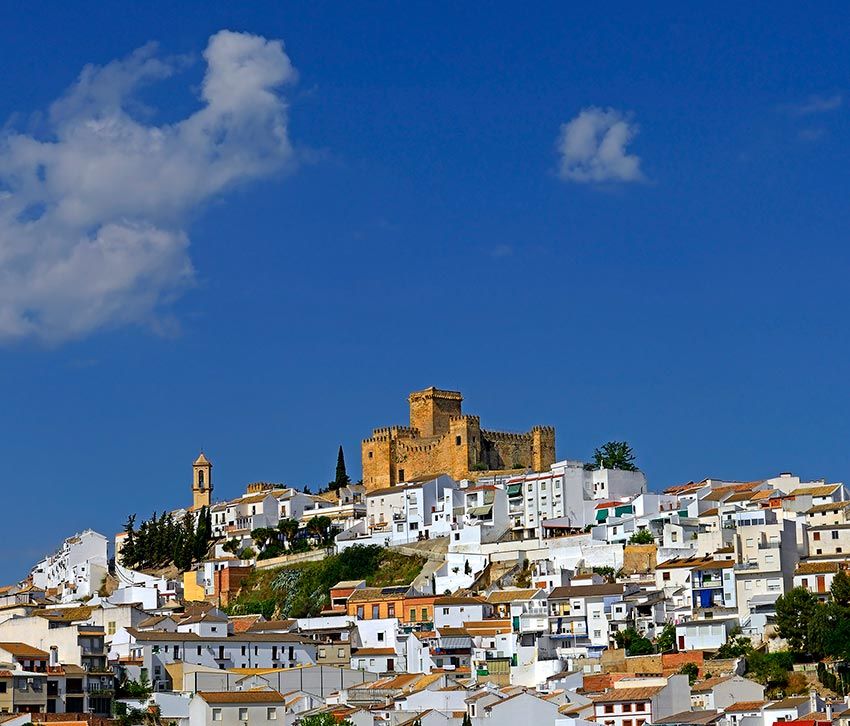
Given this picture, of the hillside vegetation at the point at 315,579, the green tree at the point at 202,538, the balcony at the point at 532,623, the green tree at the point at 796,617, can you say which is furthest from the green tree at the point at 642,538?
the green tree at the point at 202,538

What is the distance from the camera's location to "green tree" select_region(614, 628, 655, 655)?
59406 millimetres

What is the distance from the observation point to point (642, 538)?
7000 centimetres

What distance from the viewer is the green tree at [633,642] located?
5941cm

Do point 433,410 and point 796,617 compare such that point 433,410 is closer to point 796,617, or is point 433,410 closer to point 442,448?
point 442,448

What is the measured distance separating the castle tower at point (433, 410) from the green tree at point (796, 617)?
40.4 metres

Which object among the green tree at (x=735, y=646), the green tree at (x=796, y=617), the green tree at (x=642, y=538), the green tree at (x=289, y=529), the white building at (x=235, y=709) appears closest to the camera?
the white building at (x=235, y=709)

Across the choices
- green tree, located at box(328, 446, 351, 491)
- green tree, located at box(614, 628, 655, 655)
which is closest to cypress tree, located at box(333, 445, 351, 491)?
green tree, located at box(328, 446, 351, 491)

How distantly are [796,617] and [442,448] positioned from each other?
127 feet

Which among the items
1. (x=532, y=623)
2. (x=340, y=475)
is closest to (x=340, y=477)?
(x=340, y=475)

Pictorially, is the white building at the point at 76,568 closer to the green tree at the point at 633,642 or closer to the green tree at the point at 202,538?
the green tree at the point at 202,538

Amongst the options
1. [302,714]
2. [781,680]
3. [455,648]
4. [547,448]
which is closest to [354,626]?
[455,648]

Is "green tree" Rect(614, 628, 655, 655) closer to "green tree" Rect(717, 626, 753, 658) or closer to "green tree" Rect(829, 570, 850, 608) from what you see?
"green tree" Rect(717, 626, 753, 658)

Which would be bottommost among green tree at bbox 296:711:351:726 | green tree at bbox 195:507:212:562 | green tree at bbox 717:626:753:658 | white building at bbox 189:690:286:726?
green tree at bbox 296:711:351:726

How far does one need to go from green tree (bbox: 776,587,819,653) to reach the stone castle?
1351 inches
